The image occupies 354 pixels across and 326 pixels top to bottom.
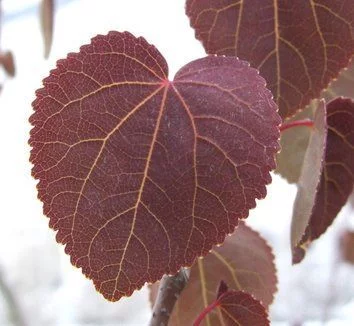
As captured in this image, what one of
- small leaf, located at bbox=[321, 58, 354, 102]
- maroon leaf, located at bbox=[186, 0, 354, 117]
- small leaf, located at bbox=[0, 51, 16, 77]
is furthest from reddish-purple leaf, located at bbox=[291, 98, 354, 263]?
small leaf, located at bbox=[0, 51, 16, 77]

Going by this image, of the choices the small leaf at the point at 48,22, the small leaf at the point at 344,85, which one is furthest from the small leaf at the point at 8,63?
the small leaf at the point at 344,85

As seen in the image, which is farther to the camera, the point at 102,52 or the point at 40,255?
the point at 40,255

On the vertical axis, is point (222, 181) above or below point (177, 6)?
below

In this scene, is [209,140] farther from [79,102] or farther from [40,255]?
[40,255]

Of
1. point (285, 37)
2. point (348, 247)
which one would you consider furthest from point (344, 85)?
point (348, 247)

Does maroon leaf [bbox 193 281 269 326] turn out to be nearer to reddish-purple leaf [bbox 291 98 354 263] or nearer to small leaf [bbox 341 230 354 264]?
reddish-purple leaf [bbox 291 98 354 263]

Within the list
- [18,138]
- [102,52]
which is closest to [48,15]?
[102,52]

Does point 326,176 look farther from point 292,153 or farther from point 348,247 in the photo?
point 348,247
